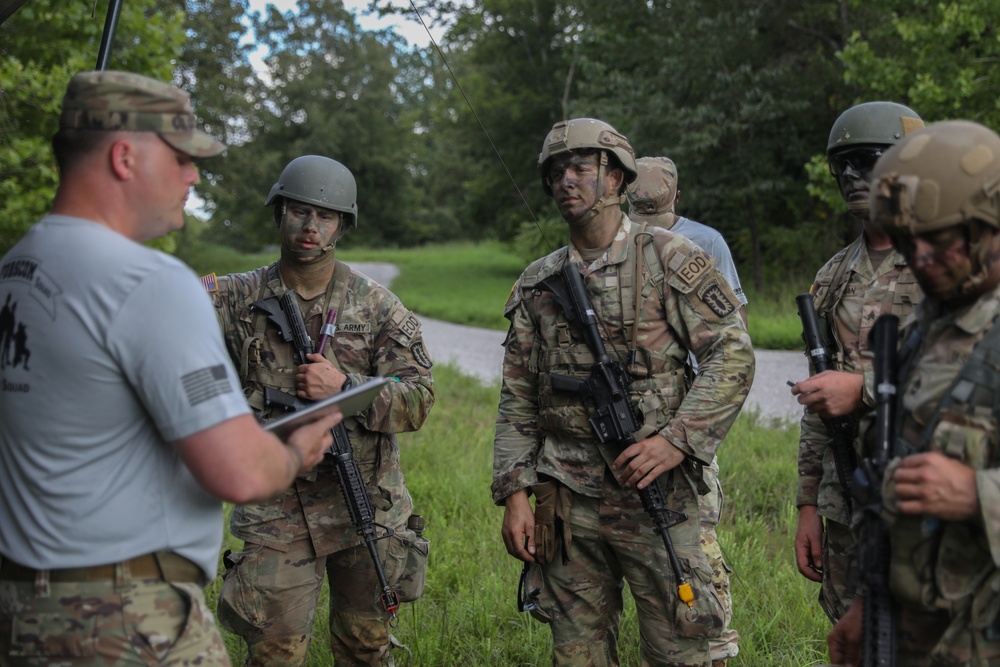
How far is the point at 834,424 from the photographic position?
3.44 meters

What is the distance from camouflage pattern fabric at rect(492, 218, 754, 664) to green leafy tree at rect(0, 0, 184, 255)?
6561 mm

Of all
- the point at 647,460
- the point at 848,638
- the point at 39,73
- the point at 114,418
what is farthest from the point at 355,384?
the point at 39,73

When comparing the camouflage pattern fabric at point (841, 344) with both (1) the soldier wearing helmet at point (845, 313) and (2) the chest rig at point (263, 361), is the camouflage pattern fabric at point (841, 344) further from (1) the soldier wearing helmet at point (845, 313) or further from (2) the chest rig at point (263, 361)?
(2) the chest rig at point (263, 361)

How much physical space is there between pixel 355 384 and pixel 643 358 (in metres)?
1.11

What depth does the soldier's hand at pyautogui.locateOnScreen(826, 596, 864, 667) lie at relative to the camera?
2.52 m

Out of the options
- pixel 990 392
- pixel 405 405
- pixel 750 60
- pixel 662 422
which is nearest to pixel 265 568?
pixel 405 405

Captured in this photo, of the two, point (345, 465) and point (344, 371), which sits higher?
point (344, 371)

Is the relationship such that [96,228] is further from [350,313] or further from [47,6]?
[47,6]

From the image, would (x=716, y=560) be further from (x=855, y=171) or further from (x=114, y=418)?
(x=114, y=418)

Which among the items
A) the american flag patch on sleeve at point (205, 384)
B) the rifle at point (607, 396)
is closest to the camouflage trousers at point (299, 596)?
the rifle at point (607, 396)

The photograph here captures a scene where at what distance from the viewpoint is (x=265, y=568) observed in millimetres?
3771

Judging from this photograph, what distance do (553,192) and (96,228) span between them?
1.88 m

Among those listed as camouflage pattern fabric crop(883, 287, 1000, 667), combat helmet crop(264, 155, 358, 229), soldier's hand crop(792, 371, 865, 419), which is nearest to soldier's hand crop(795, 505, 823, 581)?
soldier's hand crop(792, 371, 865, 419)

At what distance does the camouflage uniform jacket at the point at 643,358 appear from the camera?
11.1 feet
